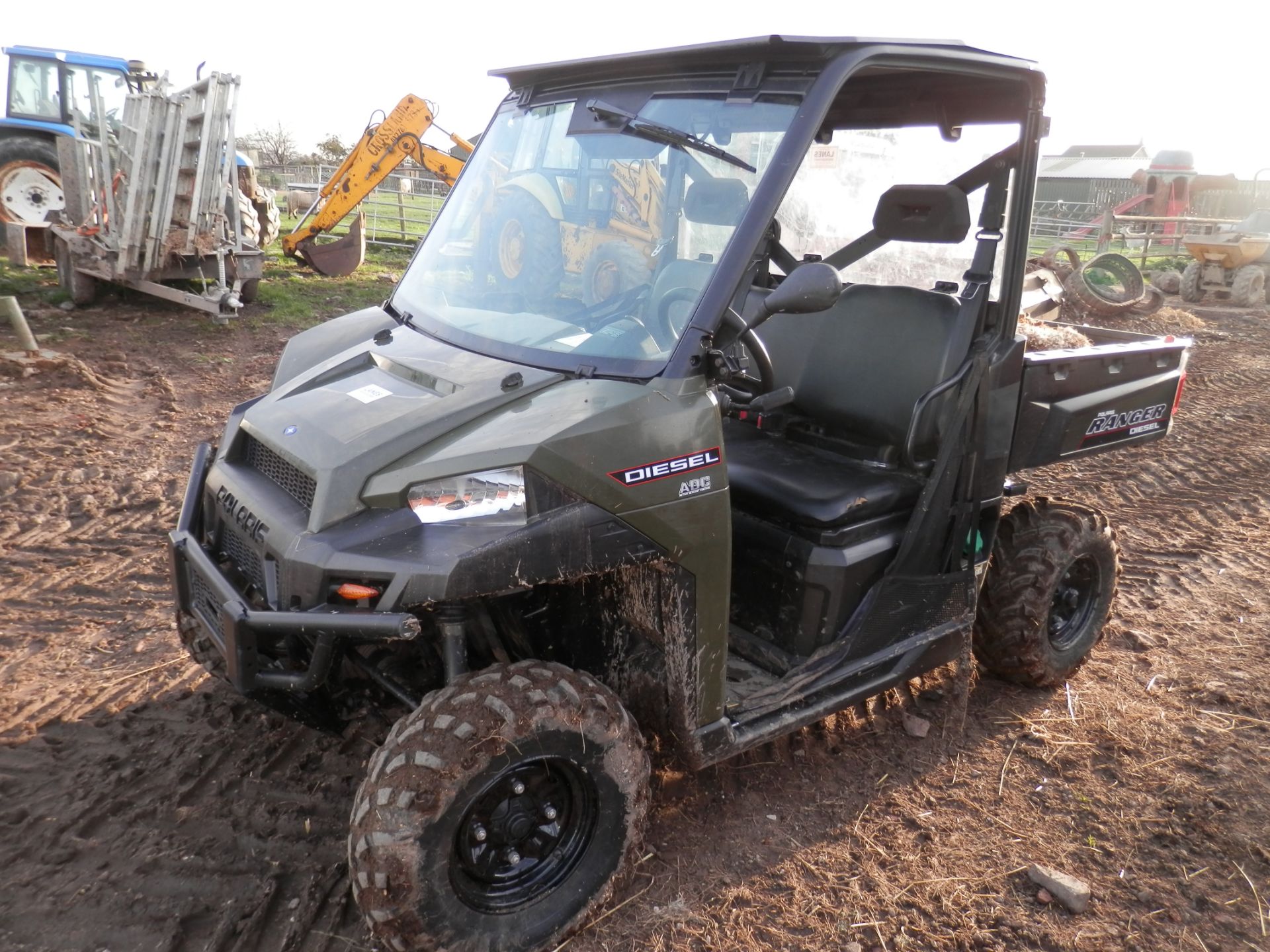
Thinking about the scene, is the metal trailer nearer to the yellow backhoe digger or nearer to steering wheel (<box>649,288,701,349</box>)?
the yellow backhoe digger

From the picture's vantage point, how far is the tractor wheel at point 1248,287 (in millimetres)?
17109

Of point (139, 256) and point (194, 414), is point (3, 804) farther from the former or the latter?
point (139, 256)

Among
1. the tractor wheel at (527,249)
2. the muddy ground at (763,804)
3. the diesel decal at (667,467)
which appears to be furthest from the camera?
the tractor wheel at (527,249)

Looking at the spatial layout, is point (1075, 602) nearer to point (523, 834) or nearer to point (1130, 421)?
point (1130, 421)

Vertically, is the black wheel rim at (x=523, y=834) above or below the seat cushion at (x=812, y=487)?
below

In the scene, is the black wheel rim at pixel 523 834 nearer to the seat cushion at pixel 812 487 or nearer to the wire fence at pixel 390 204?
the seat cushion at pixel 812 487

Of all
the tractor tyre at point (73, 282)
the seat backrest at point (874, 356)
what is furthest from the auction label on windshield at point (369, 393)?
the tractor tyre at point (73, 282)

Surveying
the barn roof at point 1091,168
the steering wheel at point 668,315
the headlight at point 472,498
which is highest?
the barn roof at point 1091,168

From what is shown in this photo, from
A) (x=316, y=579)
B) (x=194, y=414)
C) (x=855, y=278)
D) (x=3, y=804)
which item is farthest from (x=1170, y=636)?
(x=194, y=414)

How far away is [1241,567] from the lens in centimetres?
541

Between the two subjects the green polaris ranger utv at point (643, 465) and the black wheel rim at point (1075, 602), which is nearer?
the green polaris ranger utv at point (643, 465)

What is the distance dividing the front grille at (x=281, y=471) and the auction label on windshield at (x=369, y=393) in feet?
0.87

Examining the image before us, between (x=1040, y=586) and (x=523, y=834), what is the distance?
233 centimetres

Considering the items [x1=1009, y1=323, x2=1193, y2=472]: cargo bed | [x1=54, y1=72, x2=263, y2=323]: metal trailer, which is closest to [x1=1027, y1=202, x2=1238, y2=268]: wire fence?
[x1=54, y1=72, x2=263, y2=323]: metal trailer
